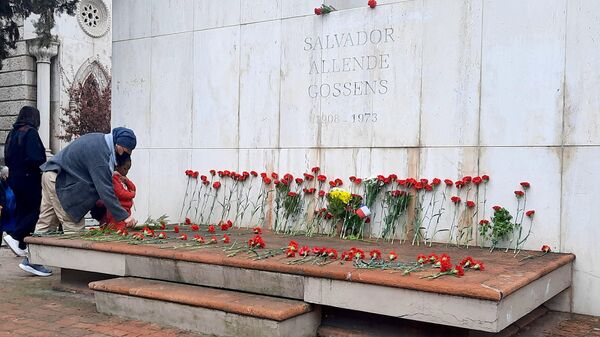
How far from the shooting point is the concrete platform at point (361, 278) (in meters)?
3.72

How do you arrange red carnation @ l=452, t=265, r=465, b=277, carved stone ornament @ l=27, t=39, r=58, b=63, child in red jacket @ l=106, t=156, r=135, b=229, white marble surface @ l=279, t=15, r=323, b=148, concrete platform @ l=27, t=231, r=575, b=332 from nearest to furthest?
1. concrete platform @ l=27, t=231, r=575, b=332
2. red carnation @ l=452, t=265, r=465, b=277
3. child in red jacket @ l=106, t=156, r=135, b=229
4. white marble surface @ l=279, t=15, r=323, b=148
5. carved stone ornament @ l=27, t=39, r=58, b=63

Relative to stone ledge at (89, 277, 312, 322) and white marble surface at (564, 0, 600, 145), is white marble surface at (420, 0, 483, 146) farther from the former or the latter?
stone ledge at (89, 277, 312, 322)

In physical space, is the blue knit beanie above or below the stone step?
above

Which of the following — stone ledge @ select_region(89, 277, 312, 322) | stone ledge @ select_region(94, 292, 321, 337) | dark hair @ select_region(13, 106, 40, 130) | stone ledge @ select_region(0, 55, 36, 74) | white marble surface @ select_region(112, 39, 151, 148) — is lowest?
stone ledge @ select_region(94, 292, 321, 337)

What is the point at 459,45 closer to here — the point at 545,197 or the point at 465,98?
the point at 465,98

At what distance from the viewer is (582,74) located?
5262 mm

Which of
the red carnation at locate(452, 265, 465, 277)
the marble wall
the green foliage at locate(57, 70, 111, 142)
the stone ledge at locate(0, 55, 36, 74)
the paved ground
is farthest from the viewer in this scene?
the green foliage at locate(57, 70, 111, 142)

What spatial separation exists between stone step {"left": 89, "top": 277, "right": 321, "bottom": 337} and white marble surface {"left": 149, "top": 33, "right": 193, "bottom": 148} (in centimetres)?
320

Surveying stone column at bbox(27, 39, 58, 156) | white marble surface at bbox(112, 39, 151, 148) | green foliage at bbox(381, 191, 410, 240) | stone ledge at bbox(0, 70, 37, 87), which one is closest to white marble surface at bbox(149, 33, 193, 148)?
white marble surface at bbox(112, 39, 151, 148)

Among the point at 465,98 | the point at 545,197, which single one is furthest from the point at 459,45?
the point at 545,197

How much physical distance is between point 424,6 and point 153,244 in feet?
11.6

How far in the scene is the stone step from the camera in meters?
4.21

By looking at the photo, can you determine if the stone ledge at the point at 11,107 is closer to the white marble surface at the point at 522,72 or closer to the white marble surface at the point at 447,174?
the white marble surface at the point at 447,174

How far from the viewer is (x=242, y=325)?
430 centimetres
